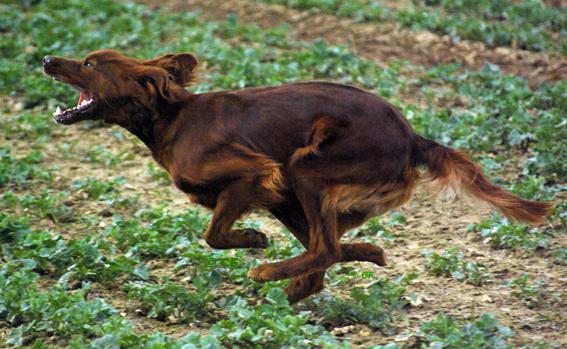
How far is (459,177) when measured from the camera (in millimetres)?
5719

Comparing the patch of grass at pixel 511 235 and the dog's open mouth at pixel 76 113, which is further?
the patch of grass at pixel 511 235

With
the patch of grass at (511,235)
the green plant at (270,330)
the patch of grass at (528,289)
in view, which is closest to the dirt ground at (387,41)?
the patch of grass at (511,235)

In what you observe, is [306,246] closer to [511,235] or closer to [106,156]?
[511,235]

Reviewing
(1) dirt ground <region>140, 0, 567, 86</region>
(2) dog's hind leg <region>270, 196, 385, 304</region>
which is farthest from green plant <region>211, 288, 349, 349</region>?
(1) dirt ground <region>140, 0, 567, 86</region>

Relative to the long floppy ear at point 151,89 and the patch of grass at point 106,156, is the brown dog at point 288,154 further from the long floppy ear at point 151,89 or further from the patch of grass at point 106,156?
the patch of grass at point 106,156


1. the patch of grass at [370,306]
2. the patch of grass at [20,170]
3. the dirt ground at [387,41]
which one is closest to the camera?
the patch of grass at [370,306]

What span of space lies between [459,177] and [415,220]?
5.30ft

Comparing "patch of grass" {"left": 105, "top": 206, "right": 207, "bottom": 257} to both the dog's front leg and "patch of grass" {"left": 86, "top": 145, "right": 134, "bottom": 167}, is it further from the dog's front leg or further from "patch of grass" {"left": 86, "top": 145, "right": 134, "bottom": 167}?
"patch of grass" {"left": 86, "top": 145, "right": 134, "bottom": 167}

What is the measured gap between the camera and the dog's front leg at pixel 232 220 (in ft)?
18.8

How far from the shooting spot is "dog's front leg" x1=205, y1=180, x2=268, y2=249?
5723 millimetres

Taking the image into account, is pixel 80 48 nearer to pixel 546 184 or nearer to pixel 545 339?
pixel 546 184

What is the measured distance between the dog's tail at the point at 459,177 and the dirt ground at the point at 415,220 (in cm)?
60

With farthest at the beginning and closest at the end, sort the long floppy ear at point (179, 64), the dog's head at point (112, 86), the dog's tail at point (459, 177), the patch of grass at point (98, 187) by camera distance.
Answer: the patch of grass at point (98, 187) → the long floppy ear at point (179, 64) → the dog's head at point (112, 86) → the dog's tail at point (459, 177)

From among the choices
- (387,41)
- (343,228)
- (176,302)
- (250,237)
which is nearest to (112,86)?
(250,237)
